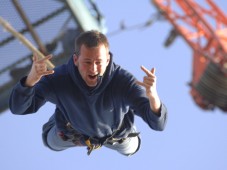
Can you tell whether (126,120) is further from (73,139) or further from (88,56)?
(88,56)

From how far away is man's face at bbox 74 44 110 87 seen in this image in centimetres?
518

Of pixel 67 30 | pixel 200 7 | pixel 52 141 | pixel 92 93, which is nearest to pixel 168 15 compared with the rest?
pixel 200 7

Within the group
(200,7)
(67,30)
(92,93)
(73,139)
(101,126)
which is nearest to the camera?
(92,93)

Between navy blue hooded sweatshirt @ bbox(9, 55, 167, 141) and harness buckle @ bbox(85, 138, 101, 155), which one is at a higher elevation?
navy blue hooded sweatshirt @ bbox(9, 55, 167, 141)

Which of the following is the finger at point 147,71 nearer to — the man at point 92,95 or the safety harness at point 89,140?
the man at point 92,95

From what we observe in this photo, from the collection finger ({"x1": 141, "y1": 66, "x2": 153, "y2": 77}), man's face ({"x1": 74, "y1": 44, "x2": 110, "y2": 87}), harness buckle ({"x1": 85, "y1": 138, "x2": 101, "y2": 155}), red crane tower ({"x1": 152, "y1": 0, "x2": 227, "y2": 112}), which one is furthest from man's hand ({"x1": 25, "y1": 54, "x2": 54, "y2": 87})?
red crane tower ({"x1": 152, "y1": 0, "x2": 227, "y2": 112})

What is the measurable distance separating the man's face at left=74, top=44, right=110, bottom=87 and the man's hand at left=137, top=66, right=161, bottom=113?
1.32ft

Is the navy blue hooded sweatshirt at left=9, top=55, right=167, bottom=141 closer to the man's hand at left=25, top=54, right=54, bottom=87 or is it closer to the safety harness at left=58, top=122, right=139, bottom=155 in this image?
the man's hand at left=25, top=54, right=54, bottom=87

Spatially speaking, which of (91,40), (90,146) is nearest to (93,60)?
(91,40)

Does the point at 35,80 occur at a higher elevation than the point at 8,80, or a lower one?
higher

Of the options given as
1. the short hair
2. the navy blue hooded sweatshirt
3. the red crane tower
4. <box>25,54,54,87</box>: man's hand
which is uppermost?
<box>25,54,54,87</box>: man's hand

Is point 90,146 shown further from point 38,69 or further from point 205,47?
point 205,47

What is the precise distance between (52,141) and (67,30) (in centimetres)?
205

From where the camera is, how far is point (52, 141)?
23.3 feet
